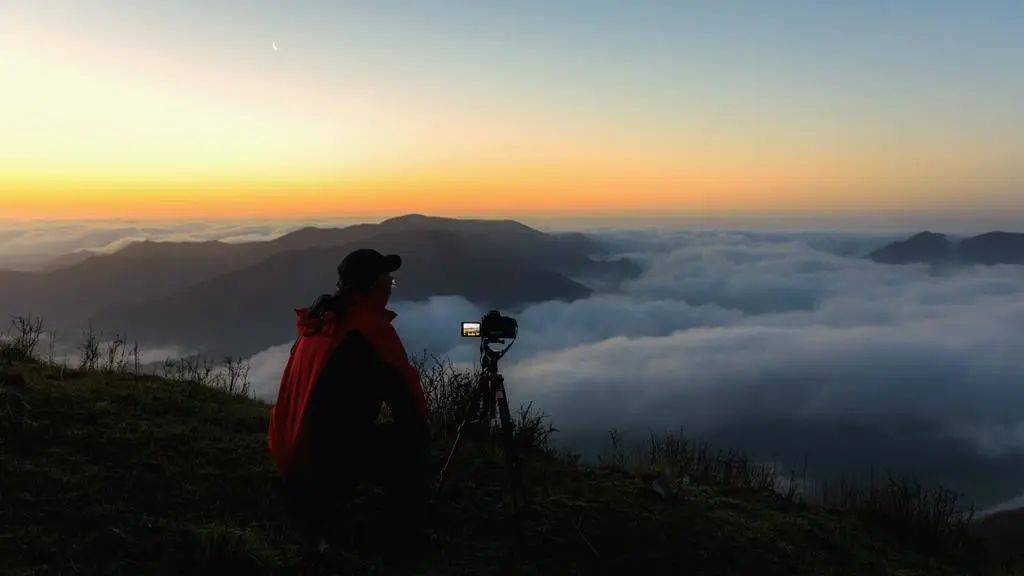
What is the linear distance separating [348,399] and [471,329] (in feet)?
3.38

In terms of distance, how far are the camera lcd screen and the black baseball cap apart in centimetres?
84

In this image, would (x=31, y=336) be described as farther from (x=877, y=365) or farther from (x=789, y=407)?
(x=877, y=365)

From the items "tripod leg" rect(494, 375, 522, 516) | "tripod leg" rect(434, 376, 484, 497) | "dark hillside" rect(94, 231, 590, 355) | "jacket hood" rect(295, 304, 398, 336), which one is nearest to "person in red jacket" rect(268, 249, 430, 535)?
"jacket hood" rect(295, 304, 398, 336)

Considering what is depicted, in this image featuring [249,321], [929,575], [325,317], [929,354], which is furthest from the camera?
[929,354]

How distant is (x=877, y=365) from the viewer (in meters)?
193

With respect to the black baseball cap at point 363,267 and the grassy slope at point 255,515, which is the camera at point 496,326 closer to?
the black baseball cap at point 363,267

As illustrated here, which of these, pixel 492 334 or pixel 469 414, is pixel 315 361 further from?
pixel 469 414

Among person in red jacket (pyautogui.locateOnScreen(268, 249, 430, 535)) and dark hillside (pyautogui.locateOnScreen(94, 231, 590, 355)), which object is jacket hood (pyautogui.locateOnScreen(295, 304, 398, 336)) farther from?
dark hillside (pyautogui.locateOnScreen(94, 231, 590, 355))

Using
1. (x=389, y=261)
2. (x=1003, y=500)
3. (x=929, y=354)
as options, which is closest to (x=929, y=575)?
(x=389, y=261)

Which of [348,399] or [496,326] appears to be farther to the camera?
[496,326]

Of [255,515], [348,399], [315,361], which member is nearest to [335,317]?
[315,361]

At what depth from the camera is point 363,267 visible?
9.39 feet

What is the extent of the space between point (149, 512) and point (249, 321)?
180151mm

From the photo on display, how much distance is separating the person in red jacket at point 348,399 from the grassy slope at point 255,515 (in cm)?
43
